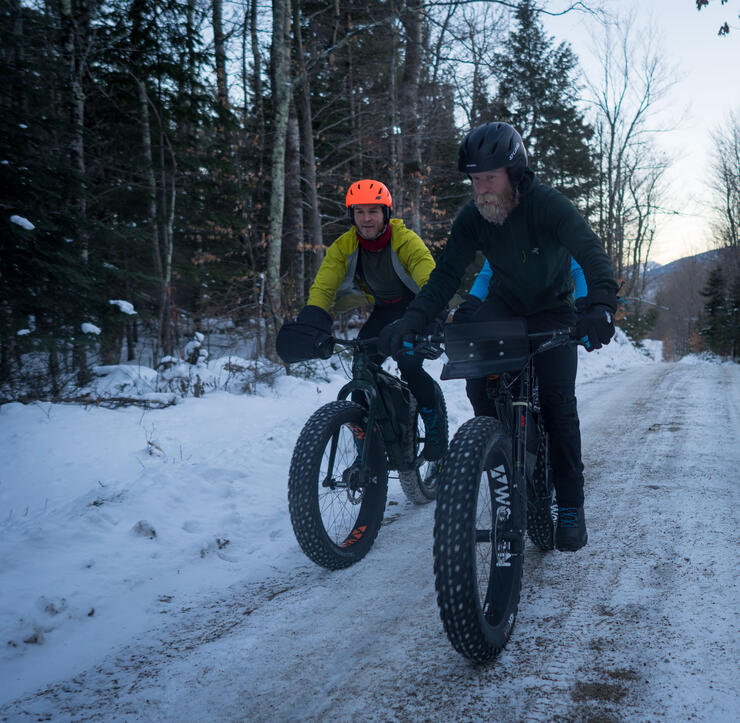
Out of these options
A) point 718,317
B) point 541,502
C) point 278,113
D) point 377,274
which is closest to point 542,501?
point 541,502

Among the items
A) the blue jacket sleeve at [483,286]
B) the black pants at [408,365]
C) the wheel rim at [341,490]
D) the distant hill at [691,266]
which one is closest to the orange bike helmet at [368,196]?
the black pants at [408,365]

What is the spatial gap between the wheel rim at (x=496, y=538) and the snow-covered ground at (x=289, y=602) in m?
0.20

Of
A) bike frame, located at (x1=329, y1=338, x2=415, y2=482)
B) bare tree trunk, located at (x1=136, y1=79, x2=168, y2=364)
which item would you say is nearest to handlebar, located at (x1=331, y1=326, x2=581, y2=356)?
bike frame, located at (x1=329, y1=338, x2=415, y2=482)

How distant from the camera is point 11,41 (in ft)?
19.6

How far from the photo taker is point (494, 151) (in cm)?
260

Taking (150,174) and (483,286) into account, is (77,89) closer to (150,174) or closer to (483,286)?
(150,174)

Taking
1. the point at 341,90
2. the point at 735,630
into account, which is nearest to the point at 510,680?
the point at 735,630

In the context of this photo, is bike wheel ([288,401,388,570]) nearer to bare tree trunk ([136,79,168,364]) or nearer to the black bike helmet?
the black bike helmet

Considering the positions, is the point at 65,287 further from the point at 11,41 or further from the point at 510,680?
the point at 510,680

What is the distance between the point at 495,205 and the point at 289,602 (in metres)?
2.38

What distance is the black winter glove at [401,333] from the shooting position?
284 centimetres

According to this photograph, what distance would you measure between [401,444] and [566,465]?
1325 millimetres

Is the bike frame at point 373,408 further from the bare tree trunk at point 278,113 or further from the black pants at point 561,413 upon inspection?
the bare tree trunk at point 278,113

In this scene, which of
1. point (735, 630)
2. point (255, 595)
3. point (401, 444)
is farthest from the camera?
point (401, 444)
